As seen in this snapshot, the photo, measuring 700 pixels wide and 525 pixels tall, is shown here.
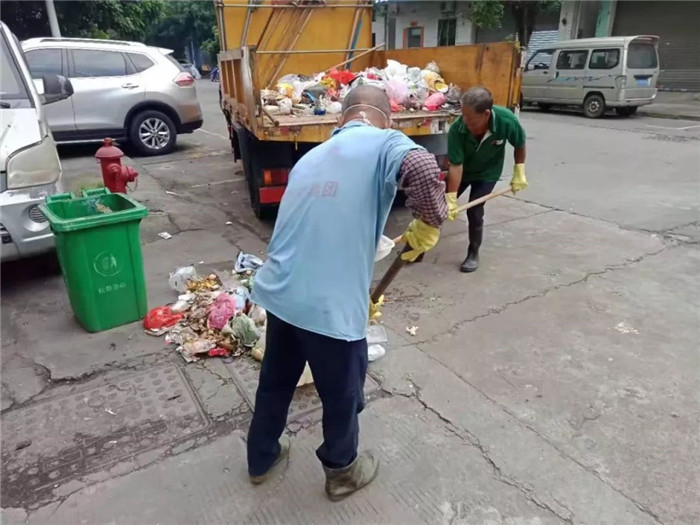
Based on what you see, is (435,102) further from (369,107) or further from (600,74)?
(600,74)

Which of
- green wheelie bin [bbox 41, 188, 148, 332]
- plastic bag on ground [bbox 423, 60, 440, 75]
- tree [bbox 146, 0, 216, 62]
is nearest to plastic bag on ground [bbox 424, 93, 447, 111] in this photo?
plastic bag on ground [bbox 423, 60, 440, 75]

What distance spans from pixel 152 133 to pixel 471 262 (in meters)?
6.96

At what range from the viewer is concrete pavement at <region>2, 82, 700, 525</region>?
88.4 inches

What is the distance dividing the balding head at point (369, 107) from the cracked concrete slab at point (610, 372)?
5.52ft

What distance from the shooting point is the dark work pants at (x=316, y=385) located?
1.96 meters

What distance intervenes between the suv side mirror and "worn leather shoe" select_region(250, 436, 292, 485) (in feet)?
12.8

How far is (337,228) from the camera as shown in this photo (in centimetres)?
185

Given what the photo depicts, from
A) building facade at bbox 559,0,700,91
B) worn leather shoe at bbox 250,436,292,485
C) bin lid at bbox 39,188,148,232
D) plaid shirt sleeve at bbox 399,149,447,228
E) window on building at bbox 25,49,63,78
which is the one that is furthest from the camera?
building facade at bbox 559,0,700,91

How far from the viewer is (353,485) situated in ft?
7.40

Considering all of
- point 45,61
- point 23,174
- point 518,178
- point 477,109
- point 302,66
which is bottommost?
point 518,178

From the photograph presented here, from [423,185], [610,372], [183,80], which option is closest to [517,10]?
[183,80]

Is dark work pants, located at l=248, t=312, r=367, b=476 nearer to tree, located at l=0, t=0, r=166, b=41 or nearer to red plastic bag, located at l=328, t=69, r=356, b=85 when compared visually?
red plastic bag, located at l=328, t=69, r=356, b=85

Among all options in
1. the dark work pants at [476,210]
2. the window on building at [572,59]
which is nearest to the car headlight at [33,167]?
the dark work pants at [476,210]

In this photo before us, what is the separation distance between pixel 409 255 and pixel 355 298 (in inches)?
A: 22.4
